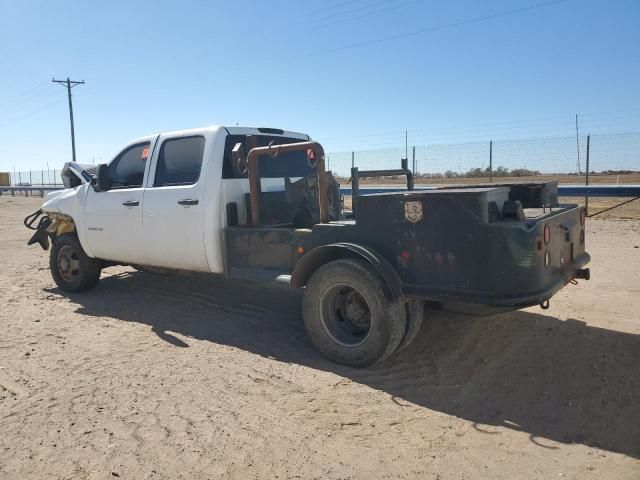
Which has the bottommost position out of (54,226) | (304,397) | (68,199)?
(304,397)

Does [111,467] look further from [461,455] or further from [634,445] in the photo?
[634,445]

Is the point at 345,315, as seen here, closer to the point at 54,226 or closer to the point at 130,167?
the point at 130,167

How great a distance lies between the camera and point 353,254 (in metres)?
4.21

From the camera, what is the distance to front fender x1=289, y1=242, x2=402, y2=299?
3896mm

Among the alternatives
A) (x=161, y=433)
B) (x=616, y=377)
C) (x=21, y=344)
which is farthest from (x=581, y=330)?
(x=21, y=344)

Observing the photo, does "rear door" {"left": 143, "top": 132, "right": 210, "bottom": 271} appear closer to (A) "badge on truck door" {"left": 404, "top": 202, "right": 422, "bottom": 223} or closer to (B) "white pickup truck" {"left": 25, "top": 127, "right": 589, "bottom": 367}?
(B) "white pickup truck" {"left": 25, "top": 127, "right": 589, "bottom": 367}

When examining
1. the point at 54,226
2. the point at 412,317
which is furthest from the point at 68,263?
the point at 412,317

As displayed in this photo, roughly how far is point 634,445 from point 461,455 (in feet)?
3.32

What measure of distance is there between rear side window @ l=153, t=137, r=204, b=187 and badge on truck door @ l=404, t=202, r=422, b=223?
2437 mm

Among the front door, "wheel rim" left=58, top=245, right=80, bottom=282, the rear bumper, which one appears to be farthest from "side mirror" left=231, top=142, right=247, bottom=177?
"wheel rim" left=58, top=245, right=80, bottom=282

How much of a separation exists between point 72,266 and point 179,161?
2.69 meters

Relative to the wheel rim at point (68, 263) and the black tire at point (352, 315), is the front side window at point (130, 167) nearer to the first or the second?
the wheel rim at point (68, 263)

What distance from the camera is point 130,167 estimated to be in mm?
6211

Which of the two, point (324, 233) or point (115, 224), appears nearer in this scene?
point (324, 233)
